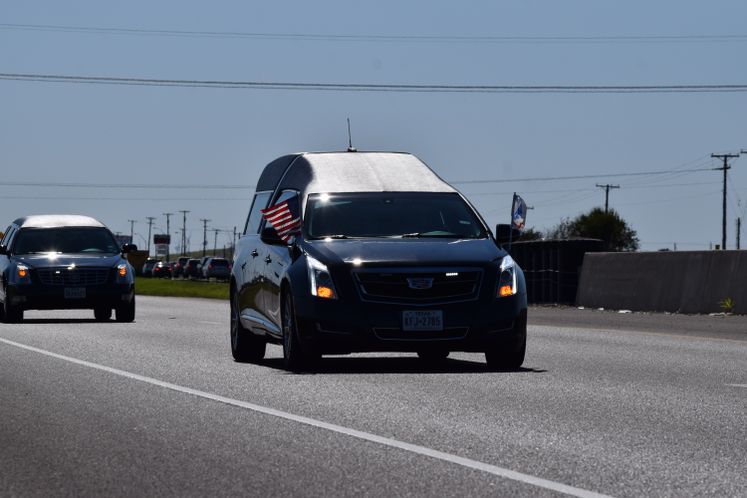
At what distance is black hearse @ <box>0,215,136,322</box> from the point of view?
2570 cm

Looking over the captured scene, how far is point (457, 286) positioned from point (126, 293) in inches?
529

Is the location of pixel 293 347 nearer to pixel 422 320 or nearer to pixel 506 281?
pixel 422 320

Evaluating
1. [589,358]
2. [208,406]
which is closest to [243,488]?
[208,406]

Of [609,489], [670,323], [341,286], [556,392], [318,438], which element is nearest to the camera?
[609,489]

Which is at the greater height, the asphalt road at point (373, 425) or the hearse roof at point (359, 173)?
the hearse roof at point (359, 173)

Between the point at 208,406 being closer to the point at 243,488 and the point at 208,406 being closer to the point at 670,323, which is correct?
the point at 243,488

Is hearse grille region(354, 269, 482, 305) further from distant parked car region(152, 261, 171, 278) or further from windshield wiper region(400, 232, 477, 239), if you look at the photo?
distant parked car region(152, 261, 171, 278)

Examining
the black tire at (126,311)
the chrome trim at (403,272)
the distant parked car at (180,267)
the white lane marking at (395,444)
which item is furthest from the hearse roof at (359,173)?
the distant parked car at (180,267)

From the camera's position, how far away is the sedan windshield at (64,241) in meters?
26.7

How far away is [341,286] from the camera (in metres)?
13.6

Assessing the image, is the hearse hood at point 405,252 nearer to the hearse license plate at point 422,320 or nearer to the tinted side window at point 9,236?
the hearse license plate at point 422,320

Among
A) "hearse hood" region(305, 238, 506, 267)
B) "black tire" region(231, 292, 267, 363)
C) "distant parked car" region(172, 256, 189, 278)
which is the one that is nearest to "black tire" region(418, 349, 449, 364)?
"black tire" region(231, 292, 267, 363)

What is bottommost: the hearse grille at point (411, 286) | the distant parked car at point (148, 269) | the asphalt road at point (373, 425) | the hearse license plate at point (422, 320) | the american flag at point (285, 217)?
the distant parked car at point (148, 269)

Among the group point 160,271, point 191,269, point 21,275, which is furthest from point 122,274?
point 160,271
